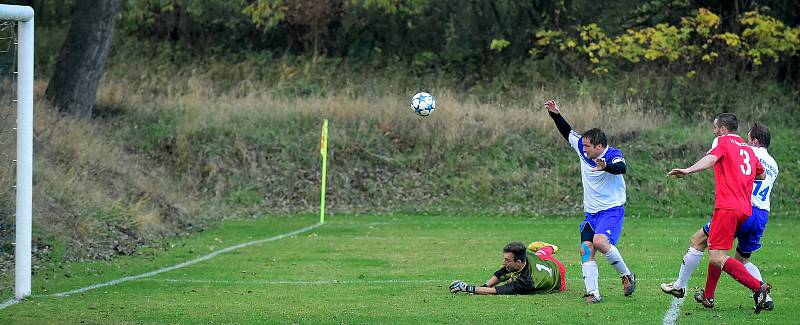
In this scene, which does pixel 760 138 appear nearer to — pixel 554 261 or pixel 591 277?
pixel 591 277

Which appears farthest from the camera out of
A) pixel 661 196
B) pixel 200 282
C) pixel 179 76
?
pixel 179 76

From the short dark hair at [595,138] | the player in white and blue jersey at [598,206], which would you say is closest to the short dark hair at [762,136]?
the player in white and blue jersey at [598,206]

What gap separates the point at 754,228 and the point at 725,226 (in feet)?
1.37

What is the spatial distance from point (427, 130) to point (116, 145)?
353 inches

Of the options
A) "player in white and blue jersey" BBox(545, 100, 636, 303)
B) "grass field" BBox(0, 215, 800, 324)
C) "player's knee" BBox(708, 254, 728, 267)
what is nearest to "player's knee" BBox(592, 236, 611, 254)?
"player in white and blue jersey" BBox(545, 100, 636, 303)

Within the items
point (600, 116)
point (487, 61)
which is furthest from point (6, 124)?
point (487, 61)

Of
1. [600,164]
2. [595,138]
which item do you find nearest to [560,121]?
[595,138]

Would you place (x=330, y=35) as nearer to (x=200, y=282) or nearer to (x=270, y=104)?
(x=270, y=104)

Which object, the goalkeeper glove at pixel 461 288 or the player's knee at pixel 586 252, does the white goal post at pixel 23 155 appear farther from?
the player's knee at pixel 586 252

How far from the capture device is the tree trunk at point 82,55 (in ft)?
91.4

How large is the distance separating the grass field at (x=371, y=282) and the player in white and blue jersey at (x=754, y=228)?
28 centimetres

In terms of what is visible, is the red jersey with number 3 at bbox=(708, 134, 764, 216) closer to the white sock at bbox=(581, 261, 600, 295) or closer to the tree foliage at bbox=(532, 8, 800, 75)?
the white sock at bbox=(581, 261, 600, 295)

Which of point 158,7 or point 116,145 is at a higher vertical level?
point 158,7

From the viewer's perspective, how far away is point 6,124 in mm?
14039
